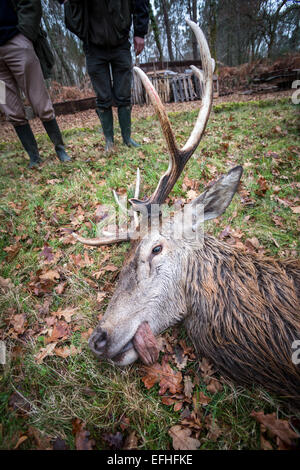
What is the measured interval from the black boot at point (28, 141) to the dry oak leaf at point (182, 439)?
5184 millimetres

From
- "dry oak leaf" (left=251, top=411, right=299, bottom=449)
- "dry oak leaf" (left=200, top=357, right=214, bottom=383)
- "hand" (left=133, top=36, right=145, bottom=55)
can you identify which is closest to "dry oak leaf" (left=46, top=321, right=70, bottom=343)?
"dry oak leaf" (left=200, top=357, right=214, bottom=383)

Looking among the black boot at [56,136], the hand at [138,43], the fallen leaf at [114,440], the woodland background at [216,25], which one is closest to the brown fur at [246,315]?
the fallen leaf at [114,440]

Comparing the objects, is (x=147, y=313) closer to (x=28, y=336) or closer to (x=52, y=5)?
(x=28, y=336)

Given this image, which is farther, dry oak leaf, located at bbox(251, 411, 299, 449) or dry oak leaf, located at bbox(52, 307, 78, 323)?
dry oak leaf, located at bbox(52, 307, 78, 323)

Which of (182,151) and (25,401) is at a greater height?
(182,151)

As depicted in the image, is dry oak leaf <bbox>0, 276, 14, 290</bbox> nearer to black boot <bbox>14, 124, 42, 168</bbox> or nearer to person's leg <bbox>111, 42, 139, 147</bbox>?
black boot <bbox>14, 124, 42, 168</bbox>

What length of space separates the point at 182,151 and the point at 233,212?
147 cm

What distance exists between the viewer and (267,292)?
1.70 meters

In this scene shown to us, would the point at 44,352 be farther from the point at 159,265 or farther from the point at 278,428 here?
the point at 278,428

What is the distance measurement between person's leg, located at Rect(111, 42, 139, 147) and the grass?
0.74 m

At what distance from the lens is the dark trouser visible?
4294 mm

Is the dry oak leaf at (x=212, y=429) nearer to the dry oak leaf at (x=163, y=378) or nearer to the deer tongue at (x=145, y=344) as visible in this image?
the dry oak leaf at (x=163, y=378)

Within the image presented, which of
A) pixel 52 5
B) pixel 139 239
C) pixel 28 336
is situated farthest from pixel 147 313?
pixel 52 5

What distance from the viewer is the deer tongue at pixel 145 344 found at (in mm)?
1680
